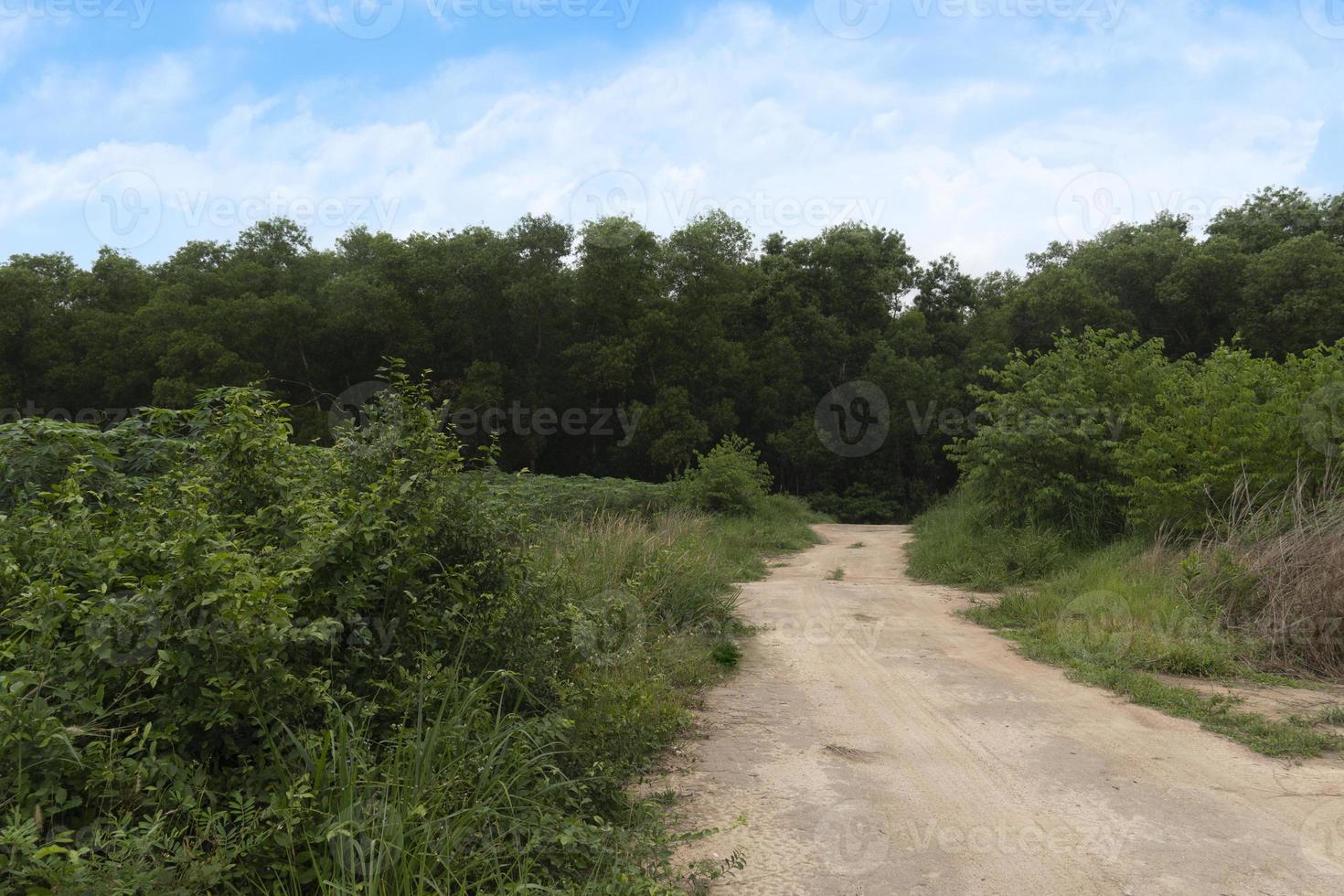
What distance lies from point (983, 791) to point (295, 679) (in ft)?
10.7

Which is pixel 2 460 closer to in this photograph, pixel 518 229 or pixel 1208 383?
pixel 1208 383

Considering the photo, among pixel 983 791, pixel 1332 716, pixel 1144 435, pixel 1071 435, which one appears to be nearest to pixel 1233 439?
pixel 1144 435

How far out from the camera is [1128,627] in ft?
24.7

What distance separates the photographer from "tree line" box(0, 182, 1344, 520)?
27562mm

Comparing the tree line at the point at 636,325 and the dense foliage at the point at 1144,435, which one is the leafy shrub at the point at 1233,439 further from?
the tree line at the point at 636,325

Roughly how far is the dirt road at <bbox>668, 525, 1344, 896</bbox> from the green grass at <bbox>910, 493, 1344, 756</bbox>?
0.82 ft

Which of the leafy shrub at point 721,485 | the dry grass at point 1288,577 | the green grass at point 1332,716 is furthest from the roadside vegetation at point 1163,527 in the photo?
the leafy shrub at point 721,485

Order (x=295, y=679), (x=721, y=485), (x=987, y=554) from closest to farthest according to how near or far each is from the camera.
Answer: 1. (x=295, y=679)
2. (x=987, y=554)
3. (x=721, y=485)

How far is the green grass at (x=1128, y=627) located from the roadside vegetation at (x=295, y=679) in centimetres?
348

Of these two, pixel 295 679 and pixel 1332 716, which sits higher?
pixel 295 679

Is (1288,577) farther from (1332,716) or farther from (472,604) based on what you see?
(472,604)

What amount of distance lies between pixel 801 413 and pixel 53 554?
30.8 m

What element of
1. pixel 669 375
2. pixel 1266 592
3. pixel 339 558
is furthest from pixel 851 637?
pixel 669 375

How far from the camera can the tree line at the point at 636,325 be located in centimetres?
2756
